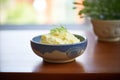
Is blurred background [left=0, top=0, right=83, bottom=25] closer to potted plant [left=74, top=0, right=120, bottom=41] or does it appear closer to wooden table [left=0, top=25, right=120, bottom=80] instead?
potted plant [left=74, top=0, right=120, bottom=41]

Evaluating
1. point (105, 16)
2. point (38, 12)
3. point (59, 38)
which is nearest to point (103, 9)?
point (105, 16)

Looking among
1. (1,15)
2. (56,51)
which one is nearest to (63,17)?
(1,15)

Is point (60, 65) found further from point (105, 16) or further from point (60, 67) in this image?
point (105, 16)

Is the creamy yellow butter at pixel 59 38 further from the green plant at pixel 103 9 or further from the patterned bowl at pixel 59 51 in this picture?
the green plant at pixel 103 9

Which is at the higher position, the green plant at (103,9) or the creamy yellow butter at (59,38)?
the green plant at (103,9)

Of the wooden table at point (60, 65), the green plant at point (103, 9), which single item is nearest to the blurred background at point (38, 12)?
the green plant at point (103, 9)
